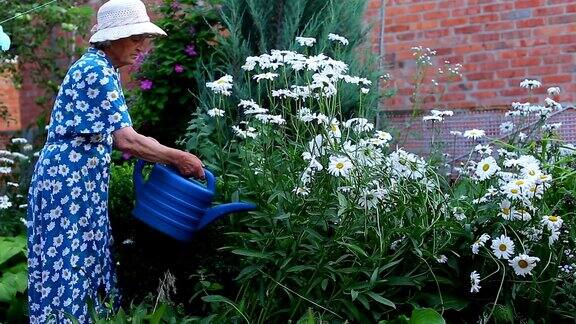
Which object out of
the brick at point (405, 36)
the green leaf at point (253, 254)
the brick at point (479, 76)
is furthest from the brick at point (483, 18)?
the green leaf at point (253, 254)

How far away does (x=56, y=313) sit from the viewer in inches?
141

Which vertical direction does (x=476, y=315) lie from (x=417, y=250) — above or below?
below

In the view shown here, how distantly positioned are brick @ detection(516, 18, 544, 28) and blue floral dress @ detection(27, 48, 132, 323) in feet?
Result: 12.1

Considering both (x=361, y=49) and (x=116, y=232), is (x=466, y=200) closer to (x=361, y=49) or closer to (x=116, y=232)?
(x=116, y=232)

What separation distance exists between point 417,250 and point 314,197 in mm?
439

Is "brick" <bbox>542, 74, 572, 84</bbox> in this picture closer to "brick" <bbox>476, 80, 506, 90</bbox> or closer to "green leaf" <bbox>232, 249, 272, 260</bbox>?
"brick" <bbox>476, 80, 506, 90</bbox>

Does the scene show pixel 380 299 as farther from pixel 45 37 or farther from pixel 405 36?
pixel 45 37

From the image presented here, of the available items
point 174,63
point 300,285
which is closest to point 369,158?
point 300,285

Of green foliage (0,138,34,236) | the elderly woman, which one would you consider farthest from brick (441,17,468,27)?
the elderly woman

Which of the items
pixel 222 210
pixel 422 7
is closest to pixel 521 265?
pixel 222 210

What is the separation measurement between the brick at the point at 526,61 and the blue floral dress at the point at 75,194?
3652mm

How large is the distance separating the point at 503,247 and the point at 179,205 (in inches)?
45.2

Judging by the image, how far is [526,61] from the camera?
6391mm

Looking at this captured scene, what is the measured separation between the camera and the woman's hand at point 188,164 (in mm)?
3377
